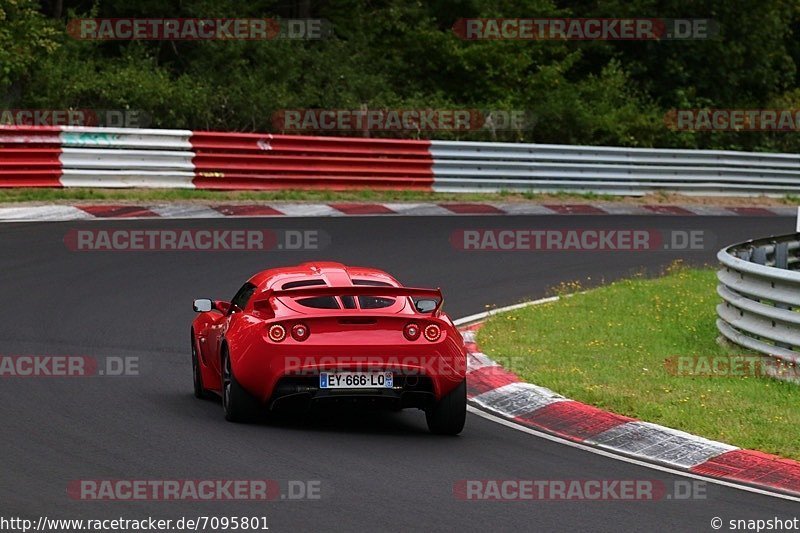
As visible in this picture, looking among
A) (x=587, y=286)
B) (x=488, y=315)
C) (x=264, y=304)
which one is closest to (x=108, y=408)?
(x=264, y=304)

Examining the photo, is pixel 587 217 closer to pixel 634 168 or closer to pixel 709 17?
pixel 634 168

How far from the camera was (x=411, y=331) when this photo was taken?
397 inches

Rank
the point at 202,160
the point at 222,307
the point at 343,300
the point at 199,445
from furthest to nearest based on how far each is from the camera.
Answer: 1. the point at 202,160
2. the point at 222,307
3. the point at 343,300
4. the point at 199,445

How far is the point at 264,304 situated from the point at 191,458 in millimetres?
1603

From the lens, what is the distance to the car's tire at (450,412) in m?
10.2

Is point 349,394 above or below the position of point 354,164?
below

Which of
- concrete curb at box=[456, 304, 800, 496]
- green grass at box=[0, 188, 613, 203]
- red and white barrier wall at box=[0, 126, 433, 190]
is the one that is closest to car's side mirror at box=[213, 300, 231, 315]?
concrete curb at box=[456, 304, 800, 496]

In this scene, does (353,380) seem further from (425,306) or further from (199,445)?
(199,445)

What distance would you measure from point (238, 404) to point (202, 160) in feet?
47.4

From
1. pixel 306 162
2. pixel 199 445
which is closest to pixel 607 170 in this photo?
pixel 306 162

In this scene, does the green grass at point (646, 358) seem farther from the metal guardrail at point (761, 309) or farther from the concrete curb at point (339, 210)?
the concrete curb at point (339, 210)

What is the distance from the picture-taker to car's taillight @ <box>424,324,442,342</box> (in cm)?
1009

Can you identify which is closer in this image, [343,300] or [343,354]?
[343,354]

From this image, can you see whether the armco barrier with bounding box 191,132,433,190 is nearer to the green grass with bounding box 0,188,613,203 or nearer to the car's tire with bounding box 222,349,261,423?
the green grass with bounding box 0,188,613,203
